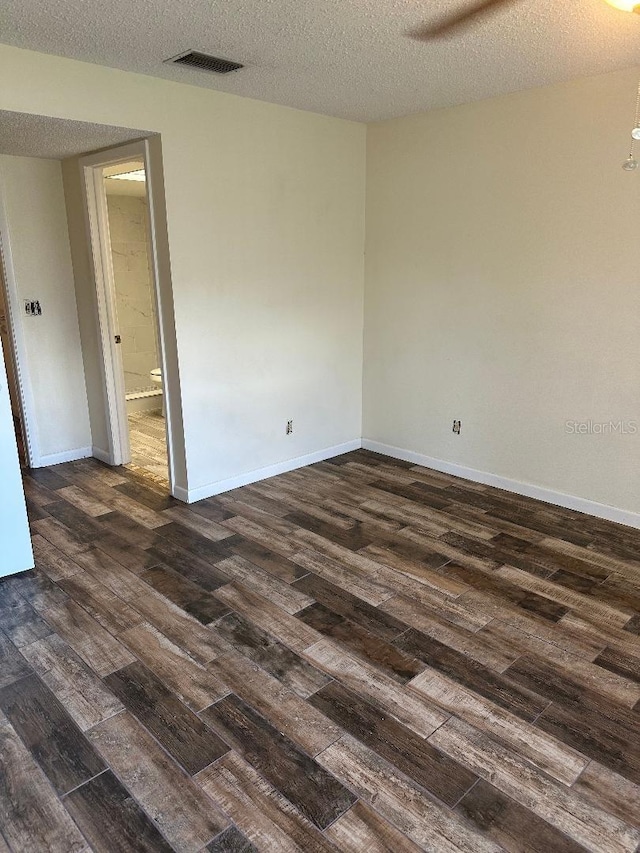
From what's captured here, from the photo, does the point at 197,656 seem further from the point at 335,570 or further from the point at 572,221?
the point at 572,221

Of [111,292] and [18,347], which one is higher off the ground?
[111,292]

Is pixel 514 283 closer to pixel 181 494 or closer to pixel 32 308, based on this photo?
pixel 181 494

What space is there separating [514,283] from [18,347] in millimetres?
3546

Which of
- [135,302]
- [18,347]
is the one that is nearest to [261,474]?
[18,347]

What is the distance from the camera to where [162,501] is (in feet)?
13.0

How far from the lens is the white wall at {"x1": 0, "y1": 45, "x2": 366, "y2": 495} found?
127 inches

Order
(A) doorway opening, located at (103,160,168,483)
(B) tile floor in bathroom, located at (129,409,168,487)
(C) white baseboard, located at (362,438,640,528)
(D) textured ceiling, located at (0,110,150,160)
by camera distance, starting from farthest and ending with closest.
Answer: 1. (A) doorway opening, located at (103,160,168,483)
2. (B) tile floor in bathroom, located at (129,409,168,487)
3. (C) white baseboard, located at (362,438,640,528)
4. (D) textured ceiling, located at (0,110,150,160)

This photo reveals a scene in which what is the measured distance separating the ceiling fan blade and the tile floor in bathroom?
10.4 ft

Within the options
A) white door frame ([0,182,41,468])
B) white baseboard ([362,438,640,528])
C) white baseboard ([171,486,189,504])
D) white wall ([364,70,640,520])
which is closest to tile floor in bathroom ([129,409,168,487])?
white baseboard ([171,486,189,504])

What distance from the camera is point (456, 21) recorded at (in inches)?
96.3

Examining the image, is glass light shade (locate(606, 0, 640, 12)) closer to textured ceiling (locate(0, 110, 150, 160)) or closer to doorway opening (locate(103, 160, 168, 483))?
textured ceiling (locate(0, 110, 150, 160))

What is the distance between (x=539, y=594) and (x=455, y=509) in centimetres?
103

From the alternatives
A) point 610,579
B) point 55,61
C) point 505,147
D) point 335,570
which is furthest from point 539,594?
point 55,61

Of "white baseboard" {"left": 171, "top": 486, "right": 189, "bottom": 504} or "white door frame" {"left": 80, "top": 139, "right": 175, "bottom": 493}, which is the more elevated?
"white door frame" {"left": 80, "top": 139, "right": 175, "bottom": 493}
